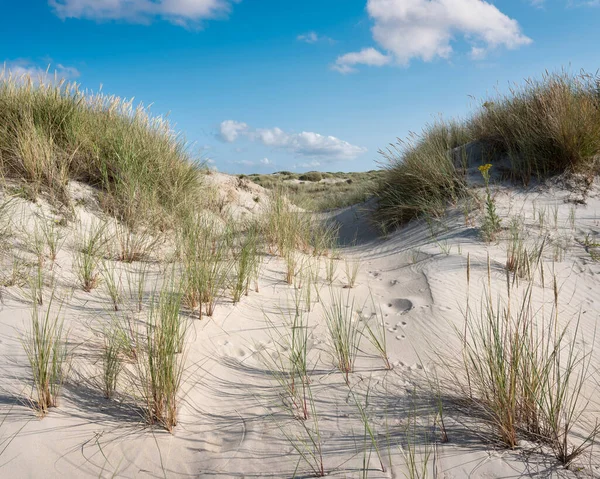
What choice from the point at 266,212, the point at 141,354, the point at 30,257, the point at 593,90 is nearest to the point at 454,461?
the point at 141,354

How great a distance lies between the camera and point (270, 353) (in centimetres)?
279

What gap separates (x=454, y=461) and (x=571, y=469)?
449 millimetres

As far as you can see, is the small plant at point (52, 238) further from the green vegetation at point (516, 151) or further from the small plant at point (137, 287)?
the green vegetation at point (516, 151)

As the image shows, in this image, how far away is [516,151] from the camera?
6.75 m

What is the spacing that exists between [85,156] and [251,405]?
185 inches

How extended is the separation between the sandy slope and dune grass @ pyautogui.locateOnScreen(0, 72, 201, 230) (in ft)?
4.63

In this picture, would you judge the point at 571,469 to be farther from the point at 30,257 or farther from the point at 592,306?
the point at 30,257

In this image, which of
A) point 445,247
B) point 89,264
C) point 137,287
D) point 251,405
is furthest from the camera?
point 445,247

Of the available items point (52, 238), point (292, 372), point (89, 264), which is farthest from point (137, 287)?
point (292, 372)

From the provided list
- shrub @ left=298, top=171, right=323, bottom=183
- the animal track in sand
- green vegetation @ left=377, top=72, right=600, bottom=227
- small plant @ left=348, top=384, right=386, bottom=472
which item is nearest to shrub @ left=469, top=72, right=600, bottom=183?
green vegetation @ left=377, top=72, right=600, bottom=227

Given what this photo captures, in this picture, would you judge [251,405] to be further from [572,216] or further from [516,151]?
[516,151]

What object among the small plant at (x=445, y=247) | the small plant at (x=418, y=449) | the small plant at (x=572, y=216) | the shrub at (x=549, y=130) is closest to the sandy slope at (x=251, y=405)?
the small plant at (x=418, y=449)

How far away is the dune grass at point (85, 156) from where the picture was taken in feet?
15.9

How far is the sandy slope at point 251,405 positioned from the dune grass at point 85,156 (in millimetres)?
1412
